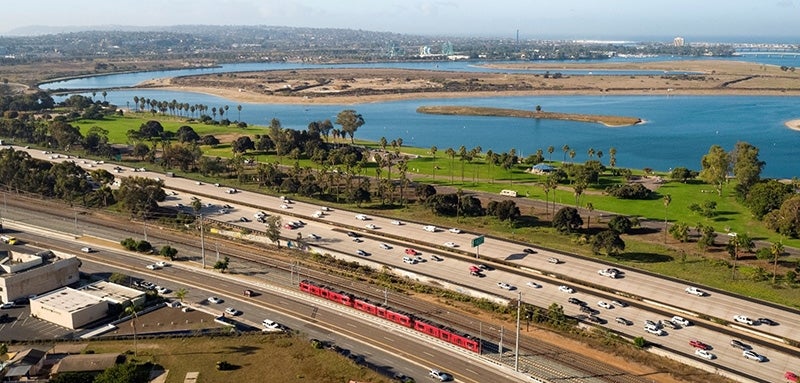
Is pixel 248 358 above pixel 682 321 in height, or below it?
below

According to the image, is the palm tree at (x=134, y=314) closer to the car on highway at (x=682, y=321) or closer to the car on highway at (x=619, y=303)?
the car on highway at (x=619, y=303)

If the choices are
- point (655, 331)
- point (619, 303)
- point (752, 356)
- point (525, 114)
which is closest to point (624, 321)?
point (655, 331)

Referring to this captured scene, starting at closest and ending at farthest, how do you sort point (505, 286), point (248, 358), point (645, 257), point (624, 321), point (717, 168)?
1. point (248, 358)
2. point (624, 321)
3. point (505, 286)
4. point (645, 257)
5. point (717, 168)

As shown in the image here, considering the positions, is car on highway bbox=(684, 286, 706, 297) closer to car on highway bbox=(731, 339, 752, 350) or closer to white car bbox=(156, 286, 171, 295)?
car on highway bbox=(731, 339, 752, 350)

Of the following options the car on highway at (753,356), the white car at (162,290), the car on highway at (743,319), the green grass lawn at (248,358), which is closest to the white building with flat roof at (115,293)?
the white car at (162,290)

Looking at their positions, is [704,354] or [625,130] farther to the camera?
[625,130]

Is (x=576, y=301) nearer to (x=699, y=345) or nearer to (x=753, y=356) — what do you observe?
(x=699, y=345)

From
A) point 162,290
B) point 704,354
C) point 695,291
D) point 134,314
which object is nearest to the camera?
point 704,354

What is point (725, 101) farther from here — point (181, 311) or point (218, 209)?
point (181, 311)

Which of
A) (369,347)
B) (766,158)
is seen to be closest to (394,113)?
(766,158)
